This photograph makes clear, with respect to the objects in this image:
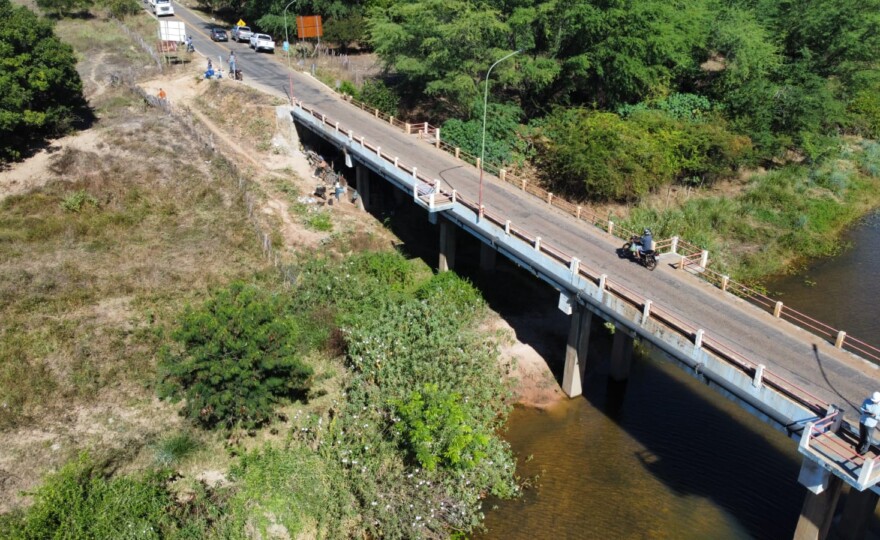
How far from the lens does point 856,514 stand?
61.8ft

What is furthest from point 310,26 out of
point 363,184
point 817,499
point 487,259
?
point 817,499

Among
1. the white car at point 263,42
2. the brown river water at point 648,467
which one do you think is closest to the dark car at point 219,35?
the white car at point 263,42

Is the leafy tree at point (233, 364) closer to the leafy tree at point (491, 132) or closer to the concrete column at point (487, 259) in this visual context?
the concrete column at point (487, 259)

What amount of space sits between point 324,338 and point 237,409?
5963mm

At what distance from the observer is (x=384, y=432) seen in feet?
76.2

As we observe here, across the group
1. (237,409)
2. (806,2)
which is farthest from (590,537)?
(806,2)

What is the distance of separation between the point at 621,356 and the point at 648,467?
544cm

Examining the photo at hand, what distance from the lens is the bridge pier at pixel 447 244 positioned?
32906 millimetres

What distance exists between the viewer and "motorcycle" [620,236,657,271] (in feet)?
82.9

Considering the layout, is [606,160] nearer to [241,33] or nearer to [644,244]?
[644,244]

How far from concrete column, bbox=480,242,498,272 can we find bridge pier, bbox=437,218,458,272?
5.27 feet

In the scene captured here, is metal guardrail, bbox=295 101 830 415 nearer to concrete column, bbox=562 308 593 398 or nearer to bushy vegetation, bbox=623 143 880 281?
concrete column, bbox=562 308 593 398

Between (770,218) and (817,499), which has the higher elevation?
(770,218)

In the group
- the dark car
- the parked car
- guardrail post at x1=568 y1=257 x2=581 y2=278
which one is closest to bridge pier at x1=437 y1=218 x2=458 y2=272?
guardrail post at x1=568 y1=257 x2=581 y2=278
